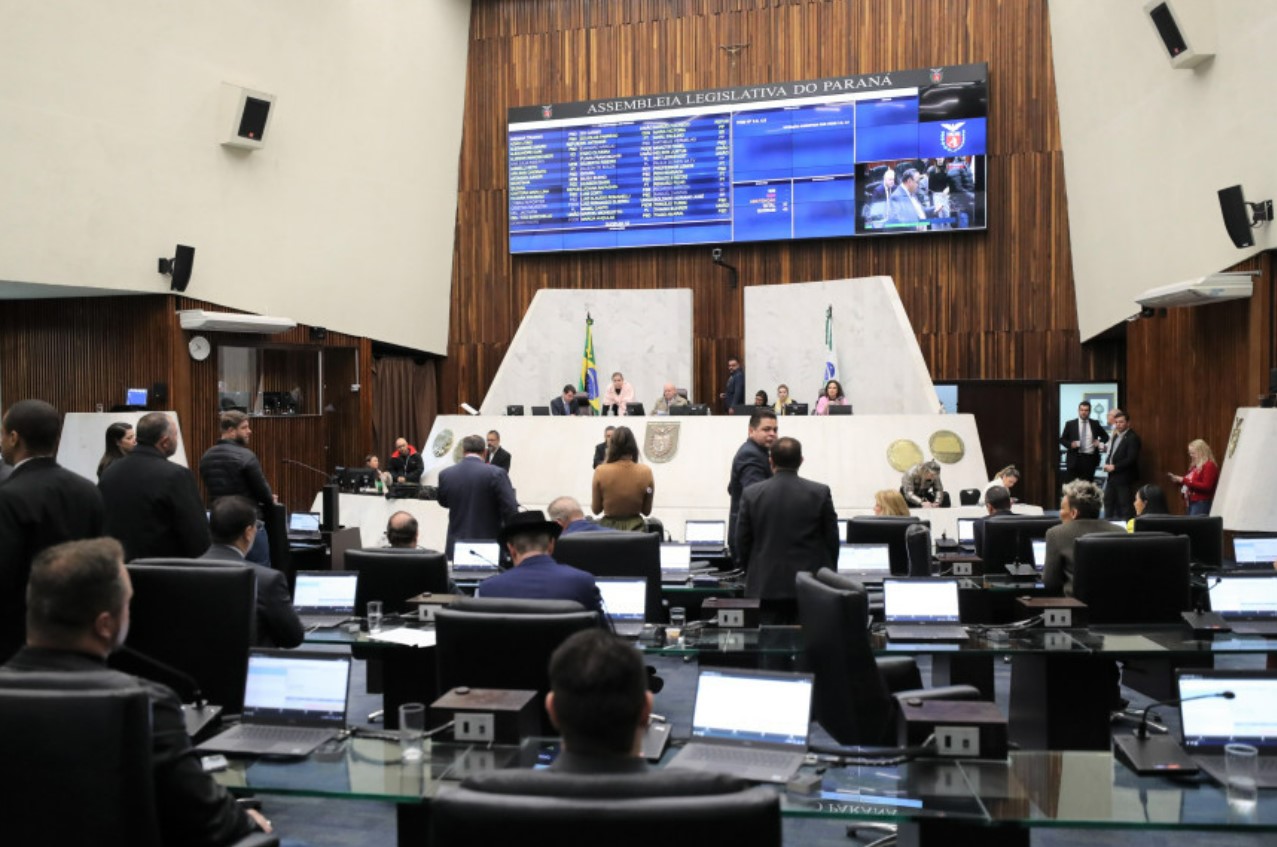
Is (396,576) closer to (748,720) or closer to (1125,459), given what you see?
(748,720)

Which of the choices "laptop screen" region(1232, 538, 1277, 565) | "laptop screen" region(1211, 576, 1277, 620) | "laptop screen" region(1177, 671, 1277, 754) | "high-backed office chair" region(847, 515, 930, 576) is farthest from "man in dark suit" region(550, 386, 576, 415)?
"laptop screen" region(1177, 671, 1277, 754)

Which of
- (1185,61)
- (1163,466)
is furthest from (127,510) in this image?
(1163,466)

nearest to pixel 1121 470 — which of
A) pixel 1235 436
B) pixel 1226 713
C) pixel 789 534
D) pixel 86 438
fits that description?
pixel 1235 436

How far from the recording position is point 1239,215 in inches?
420

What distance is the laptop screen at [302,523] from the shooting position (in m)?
9.09

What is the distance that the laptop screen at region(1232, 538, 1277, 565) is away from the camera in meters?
6.16

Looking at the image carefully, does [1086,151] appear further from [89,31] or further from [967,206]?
[89,31]

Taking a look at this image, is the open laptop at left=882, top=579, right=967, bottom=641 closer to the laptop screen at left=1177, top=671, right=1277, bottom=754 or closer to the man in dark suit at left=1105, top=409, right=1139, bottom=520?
the laptop screen at left=1177, top=671, right=1277, bottom=754

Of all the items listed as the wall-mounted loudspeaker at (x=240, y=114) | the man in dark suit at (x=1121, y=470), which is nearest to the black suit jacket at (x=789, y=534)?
the man in dark suit at (x=1121, y=470)

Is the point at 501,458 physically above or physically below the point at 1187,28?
below

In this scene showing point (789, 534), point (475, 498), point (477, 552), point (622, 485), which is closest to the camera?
point (789, 534)

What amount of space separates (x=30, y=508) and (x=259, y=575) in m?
0.80

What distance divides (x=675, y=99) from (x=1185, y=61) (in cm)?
755

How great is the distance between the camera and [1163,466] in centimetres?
1336
